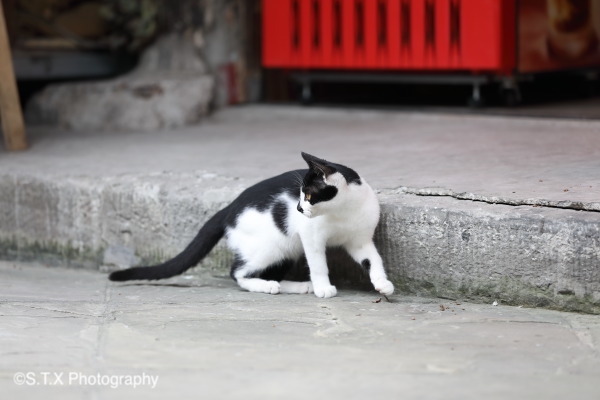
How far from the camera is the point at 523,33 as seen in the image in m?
→ 5.05

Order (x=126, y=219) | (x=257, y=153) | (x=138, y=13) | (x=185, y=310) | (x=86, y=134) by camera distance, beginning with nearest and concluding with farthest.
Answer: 1. (x=185, y=310)
2. (x=126, y=219)
3. (x=257, y=153)
4. (x=86, y=134)
5. (x=138, y=13)

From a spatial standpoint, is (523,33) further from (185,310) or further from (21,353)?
(21,353)

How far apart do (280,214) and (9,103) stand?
1.90 metres

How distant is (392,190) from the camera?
3.22 m

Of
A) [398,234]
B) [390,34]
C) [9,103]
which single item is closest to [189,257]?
[398,234]

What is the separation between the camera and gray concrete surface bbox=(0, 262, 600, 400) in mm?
2184

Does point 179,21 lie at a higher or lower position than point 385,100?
higher

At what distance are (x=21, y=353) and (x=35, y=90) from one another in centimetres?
379

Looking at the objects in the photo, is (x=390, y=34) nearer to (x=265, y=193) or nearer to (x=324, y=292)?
(x=265, y=193)

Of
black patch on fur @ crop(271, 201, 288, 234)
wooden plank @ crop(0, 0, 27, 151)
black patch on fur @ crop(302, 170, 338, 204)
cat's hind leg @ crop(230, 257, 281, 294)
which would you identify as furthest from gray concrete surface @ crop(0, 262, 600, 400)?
wooden plank @ crop(0, 0, 27, 151)

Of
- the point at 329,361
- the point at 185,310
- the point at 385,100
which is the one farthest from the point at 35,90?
the point at 329,361

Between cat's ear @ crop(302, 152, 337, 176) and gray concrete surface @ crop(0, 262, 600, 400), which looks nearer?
gray concrete surface @ crop(0, 262, 600, 400)

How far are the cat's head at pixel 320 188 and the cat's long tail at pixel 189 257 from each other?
0.43m

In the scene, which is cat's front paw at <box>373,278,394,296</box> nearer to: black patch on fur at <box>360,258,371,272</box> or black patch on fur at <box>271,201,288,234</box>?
black patch on fur at <box>360,258,371,272</box>
